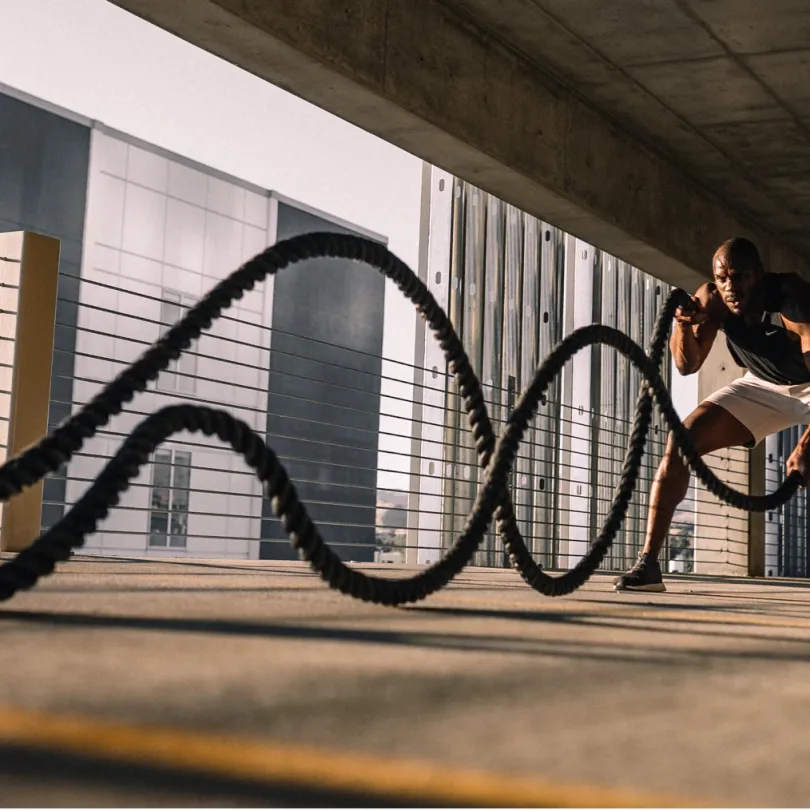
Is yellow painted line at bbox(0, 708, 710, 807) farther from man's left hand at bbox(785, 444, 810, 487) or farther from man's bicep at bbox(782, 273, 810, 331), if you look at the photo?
man's left hand at bbox(785, 444, 810, 487)

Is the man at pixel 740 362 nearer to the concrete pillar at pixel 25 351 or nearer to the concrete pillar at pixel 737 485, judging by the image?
the concrete pillar at pixel 25 351

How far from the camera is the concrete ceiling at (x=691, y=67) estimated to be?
6.82 meters

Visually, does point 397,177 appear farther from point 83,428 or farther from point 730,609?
point 83,428

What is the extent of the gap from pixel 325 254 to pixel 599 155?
5.66 metres

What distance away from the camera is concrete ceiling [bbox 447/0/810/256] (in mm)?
6822

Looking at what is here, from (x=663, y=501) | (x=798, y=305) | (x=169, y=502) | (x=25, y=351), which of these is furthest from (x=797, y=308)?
(x=169, y=502)

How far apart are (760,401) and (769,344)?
12.6 inches

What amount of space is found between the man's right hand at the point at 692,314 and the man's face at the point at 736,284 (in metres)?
0.11

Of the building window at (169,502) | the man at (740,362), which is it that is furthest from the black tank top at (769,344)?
the building window at (169,502)

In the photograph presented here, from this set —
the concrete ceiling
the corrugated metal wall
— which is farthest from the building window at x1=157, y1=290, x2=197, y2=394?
the concrete ceiling

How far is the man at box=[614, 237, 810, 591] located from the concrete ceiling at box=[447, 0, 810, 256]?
2211 millimetres

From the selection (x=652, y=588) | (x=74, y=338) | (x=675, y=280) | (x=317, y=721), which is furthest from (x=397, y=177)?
(x=317, y=721)

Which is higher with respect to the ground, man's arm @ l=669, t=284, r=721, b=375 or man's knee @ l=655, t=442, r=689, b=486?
man's arm @ l=669, t=284, r=721, b=375

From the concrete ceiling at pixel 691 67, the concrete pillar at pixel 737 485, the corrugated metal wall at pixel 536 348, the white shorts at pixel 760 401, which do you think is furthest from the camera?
the concrete pillar at pixel 737 485
